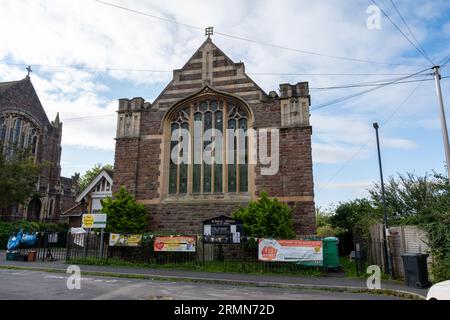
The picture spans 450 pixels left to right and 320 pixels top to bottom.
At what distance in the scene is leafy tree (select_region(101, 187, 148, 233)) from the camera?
59.4 feet

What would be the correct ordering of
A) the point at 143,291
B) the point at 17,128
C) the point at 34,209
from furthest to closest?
the point at 34,209
the point at 17,128
the point at 143,291

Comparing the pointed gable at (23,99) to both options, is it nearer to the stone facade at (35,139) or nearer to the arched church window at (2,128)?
the stone facade at (35,139)

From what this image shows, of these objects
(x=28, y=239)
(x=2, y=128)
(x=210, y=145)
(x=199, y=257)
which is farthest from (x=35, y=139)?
(x=199, y=257)

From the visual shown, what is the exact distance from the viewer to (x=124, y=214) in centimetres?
1833

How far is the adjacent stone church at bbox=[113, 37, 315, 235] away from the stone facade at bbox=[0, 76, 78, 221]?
21941mm

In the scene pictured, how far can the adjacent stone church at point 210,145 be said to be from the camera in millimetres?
18031

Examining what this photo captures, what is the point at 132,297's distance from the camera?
8.41 meters

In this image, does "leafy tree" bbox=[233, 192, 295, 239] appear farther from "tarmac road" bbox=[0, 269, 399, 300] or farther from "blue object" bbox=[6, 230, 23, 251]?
"blue object" bbox=[6, 230, 23, 251]

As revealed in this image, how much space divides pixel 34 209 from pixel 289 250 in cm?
3691

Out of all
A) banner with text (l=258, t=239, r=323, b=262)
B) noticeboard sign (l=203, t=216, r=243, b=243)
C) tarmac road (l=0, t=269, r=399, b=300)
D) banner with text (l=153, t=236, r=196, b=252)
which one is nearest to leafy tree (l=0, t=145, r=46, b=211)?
banner with text (l=153, t=236, r=196, b=252)

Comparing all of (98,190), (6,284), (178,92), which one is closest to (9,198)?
(98,190)

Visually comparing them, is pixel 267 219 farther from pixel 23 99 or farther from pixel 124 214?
pixel 23 99

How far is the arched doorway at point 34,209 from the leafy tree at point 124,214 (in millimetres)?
27007

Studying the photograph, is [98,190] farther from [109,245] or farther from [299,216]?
[299,216]
